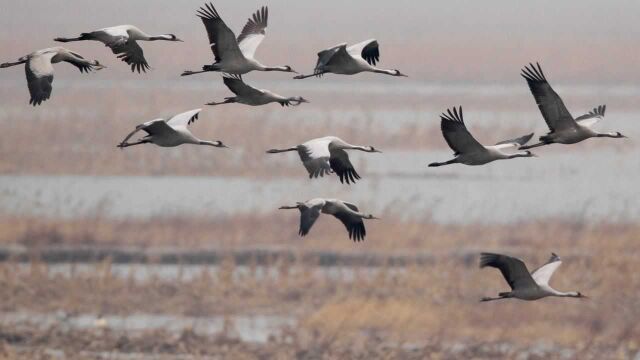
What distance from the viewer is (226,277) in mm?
41656

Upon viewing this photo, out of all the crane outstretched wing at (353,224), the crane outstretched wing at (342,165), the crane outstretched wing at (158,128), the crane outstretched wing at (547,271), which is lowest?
the crane outstretched wing at (547,271)

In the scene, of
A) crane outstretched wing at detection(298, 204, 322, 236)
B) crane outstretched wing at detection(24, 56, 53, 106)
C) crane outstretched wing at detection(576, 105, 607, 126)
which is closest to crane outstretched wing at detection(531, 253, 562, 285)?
crane outstretched wing at detection(576, 105, 607, 126)

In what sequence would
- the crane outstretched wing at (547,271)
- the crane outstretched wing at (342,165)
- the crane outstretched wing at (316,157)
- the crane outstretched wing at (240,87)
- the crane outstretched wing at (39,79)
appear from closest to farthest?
the crane outstretched wing at (316,157) < the crane outstretched wing at (39,79) < the crane outstretched wing at (240,87) < the crane outstretched wing at (547,271) < the crane outstretched wing at (342,165)

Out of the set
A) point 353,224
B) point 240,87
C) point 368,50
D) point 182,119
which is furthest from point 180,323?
point 240,87

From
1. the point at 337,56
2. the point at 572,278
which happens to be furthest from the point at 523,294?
the point at 572,278

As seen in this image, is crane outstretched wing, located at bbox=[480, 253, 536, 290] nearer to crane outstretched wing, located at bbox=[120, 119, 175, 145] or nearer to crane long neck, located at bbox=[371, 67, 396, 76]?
crane long neck, located at bbox=[371, 67, 396, 76]

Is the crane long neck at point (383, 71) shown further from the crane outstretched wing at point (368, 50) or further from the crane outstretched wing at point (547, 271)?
the crane outstretched wing at point (547, 271)

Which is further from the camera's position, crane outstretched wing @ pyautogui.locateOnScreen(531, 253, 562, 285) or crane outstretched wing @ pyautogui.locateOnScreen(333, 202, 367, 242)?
crane outstretched wing @ pyautogui.locateOnScreen(333, 202, 367, 242)

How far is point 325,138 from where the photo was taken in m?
18.8

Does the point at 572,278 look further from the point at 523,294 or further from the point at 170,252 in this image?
the point at 523,294

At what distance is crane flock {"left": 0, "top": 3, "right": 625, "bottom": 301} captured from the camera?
695 inches

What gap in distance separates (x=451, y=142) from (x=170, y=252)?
2464 cm

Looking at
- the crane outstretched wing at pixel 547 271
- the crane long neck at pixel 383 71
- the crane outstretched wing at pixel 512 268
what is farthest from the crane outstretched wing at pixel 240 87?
the crane outstretched wing at pixel 547 271

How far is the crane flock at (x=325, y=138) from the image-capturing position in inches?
695
